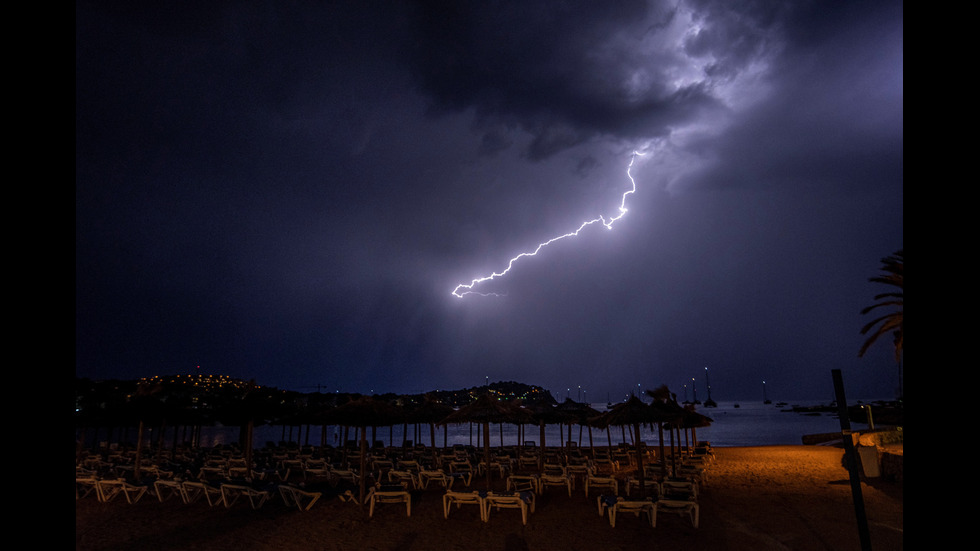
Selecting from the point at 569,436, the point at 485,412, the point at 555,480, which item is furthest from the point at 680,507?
the point at 569,436

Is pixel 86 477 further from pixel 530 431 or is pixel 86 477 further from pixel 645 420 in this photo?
pixel 530 431

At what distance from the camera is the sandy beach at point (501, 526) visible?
8.59 meters

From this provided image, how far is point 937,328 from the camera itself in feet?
3.42

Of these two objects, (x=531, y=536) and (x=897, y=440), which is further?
(x=897, y=440)

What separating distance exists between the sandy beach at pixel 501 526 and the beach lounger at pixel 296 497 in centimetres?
17

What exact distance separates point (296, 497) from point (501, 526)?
487 centimetres

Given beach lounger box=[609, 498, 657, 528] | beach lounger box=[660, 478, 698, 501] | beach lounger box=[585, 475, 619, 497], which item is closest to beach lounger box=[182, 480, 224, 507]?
beach lounger box=[585, 475, 619, 497]

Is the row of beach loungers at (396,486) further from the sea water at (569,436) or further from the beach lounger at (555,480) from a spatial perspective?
the sea water at (569,436)

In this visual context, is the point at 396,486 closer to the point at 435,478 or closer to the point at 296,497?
the point at 296,497

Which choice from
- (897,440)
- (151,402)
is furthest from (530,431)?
(151,402)

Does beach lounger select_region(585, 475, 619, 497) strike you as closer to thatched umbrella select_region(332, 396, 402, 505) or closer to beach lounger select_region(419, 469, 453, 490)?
beach lounger select_region(419, 469, 453, 490)

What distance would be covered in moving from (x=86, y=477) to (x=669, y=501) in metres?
14.0

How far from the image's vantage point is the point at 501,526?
9.78 metres

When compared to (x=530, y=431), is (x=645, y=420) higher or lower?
higher
